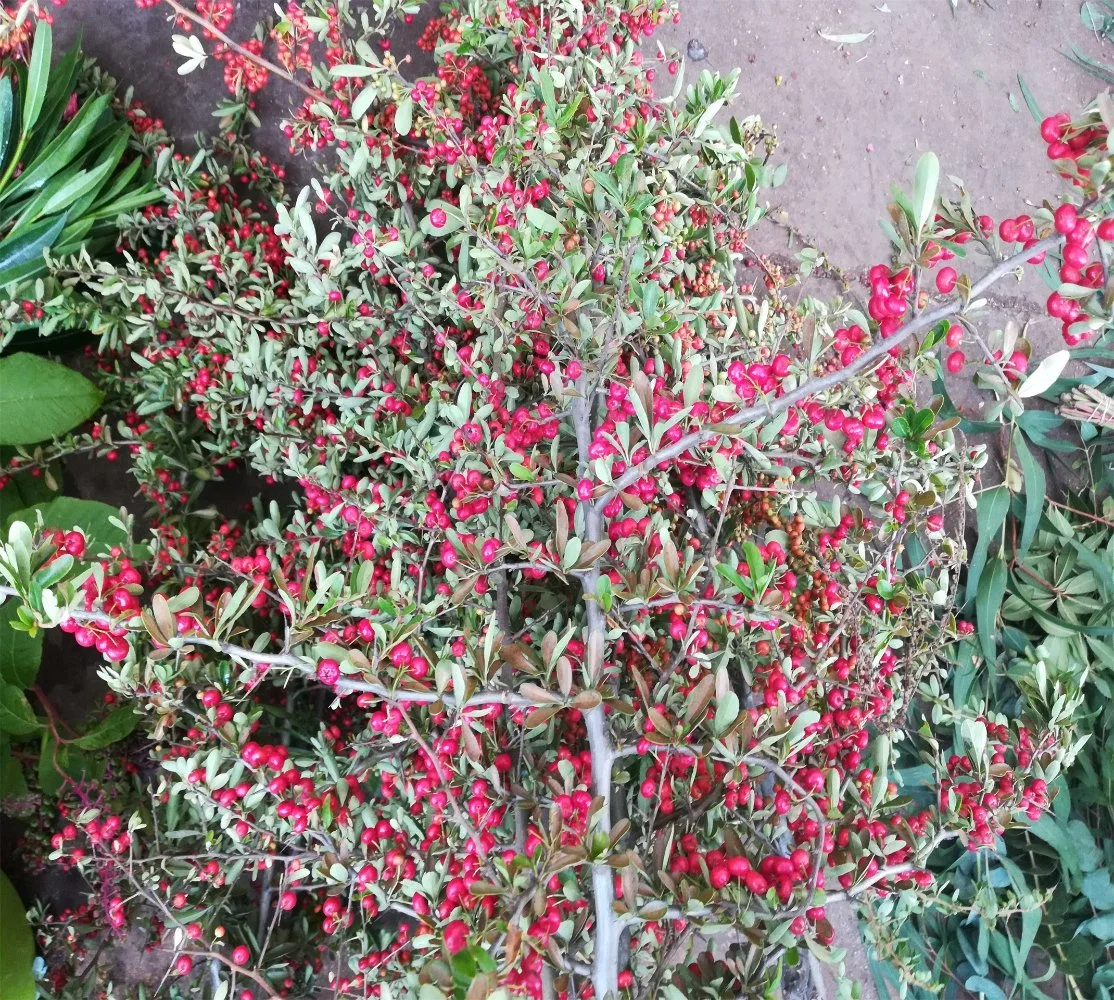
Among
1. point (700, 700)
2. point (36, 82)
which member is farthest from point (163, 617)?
point (36, 82)

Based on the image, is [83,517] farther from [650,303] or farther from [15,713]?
[650,303]

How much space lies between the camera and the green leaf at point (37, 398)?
1.36m

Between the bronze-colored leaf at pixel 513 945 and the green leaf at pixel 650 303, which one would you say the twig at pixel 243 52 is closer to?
the green leaf at pixel 650 303

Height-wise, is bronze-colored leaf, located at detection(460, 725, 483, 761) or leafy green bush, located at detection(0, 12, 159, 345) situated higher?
leafy green bush, located at detection(0, 12, 159, 345)

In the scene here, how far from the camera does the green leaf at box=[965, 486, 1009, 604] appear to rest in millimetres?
1701

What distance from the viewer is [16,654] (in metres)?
1.36

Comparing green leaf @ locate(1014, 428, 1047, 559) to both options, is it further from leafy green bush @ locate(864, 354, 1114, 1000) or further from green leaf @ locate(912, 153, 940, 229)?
green leaf @ locate(912, 153, 940, 229)

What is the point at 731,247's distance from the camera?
139cm

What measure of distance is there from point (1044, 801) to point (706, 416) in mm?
657

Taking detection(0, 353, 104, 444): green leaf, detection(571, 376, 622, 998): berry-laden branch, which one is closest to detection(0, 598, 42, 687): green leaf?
detection(0, 353, 104, 444): green leaf

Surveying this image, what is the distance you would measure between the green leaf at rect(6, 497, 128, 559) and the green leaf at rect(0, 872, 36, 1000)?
0.67 metres

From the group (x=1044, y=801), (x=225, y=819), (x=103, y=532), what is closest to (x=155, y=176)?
(x=103, y=532)

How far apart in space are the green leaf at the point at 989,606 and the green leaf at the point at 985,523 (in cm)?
3


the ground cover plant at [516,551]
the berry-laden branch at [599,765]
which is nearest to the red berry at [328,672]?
the ground cover plant at [516,551]
